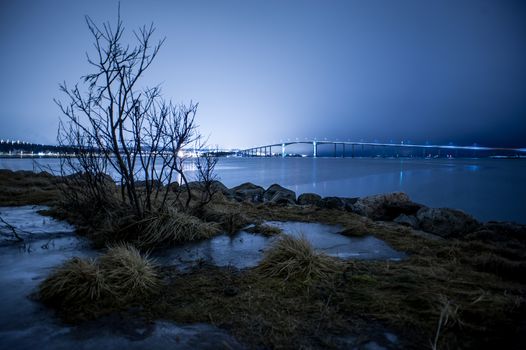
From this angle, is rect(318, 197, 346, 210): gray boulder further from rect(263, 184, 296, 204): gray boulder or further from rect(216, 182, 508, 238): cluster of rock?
rect(263, 184, 296, 204): gray boulder

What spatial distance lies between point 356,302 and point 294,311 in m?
0.66

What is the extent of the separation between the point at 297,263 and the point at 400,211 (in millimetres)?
7777

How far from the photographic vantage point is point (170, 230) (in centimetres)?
561

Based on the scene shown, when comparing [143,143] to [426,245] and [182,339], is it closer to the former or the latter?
[182,339]

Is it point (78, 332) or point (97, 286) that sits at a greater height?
point (97, 286)

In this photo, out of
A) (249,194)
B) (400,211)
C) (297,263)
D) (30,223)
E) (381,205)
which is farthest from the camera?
(249,194)

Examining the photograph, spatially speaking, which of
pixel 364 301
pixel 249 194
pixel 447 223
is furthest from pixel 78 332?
pixel 249 194

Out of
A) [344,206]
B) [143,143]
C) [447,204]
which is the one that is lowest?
[447,204]

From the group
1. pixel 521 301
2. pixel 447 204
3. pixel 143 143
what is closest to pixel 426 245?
pixel 521 301

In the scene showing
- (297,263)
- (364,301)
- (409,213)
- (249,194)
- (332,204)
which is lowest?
(409,213)

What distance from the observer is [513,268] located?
3.81 meters

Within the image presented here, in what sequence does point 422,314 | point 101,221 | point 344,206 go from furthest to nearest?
point 344,206, point 101,221, point 422,314

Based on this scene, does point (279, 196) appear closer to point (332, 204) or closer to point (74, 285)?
point (332, 204)

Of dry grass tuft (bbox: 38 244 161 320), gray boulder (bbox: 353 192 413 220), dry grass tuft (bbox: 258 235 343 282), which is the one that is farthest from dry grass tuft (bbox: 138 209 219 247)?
gray boulder (bbox: 353 192 413 220)
